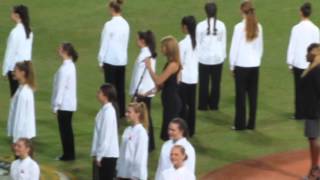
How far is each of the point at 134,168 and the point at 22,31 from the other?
5165 mm

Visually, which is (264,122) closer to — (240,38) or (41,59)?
(240,38)

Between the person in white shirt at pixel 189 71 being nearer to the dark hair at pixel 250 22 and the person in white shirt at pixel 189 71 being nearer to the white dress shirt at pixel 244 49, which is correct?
the white dress shirt at pixel 244 49

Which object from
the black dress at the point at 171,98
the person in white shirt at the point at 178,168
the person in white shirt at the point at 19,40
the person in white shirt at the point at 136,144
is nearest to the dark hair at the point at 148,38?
the black dress at the point at 171,98

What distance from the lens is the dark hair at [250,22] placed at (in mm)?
18125

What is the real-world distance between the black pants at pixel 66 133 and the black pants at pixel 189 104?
86.3 inches

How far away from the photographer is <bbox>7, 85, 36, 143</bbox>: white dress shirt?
15812mm

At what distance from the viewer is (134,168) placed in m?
14.4

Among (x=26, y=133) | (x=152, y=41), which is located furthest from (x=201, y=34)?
(x=26, y=133)

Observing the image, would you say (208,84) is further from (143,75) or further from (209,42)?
(143,75)

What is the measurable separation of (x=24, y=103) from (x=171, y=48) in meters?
2.50

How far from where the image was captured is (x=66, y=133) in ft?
55.3

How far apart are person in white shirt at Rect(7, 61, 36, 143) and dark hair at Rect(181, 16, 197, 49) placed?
9.94 ft

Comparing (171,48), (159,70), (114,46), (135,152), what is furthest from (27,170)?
(159,70)

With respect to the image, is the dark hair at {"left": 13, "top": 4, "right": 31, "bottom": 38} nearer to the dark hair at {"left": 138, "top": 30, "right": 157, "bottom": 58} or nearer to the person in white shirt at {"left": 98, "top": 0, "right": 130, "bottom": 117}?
the person in white shirt at {"left": 98, "top": 0, "right": 130, "bottom": 117}
